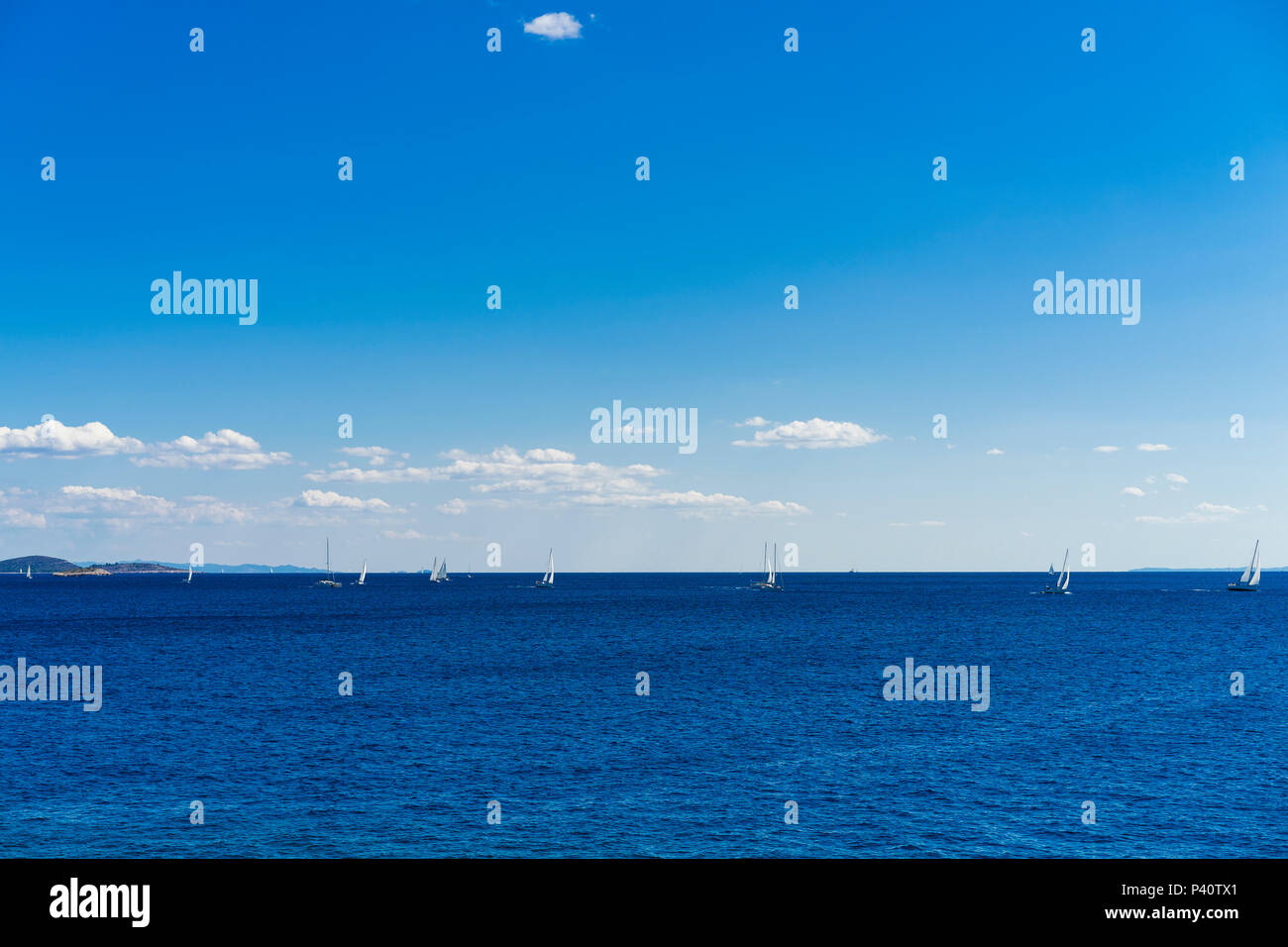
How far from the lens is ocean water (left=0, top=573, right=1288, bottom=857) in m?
39.4

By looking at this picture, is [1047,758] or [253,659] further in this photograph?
[253,659]

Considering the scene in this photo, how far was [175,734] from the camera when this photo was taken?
60.8 m

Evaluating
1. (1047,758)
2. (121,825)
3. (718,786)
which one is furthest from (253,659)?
(1047,758)

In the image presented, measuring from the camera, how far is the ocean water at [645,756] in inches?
1553

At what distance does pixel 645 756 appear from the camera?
5356 centimetres

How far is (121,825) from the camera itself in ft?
135
